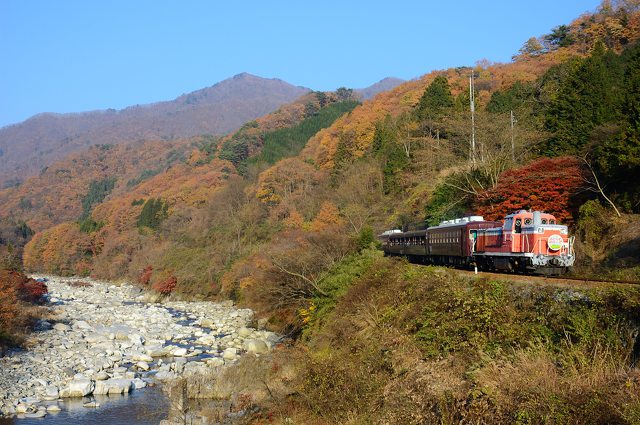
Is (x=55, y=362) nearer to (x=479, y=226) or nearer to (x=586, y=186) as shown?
(x=479, y=226)

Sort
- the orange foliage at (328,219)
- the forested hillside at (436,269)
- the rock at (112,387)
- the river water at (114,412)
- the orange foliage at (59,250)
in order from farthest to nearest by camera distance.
Answer: the orange foliage at (59,250), the orange foliage at (328,219), the rock at (112,387), the river water at (114,412), the forested hillside at (436,269)

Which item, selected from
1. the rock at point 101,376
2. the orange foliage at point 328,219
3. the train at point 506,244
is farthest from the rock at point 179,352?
the orange foliage at point 328,219

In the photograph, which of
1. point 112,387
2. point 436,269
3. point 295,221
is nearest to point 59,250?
point 295,221

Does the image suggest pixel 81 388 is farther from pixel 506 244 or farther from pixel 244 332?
pixel 506 244

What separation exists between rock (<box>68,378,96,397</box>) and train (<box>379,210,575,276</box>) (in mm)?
14253

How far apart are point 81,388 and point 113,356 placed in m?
5.89

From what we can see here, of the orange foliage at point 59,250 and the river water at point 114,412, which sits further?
the orange foliage at point 59,250

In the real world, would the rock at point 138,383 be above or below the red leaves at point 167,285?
above

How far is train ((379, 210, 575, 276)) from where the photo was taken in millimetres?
17562

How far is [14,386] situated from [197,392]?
7.38m

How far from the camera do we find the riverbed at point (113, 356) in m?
19.3

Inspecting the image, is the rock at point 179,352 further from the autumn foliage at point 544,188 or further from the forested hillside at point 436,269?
the autumn foliage at point 544,188

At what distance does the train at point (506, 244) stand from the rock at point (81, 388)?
46.8 feet

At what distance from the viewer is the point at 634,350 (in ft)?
33.1
